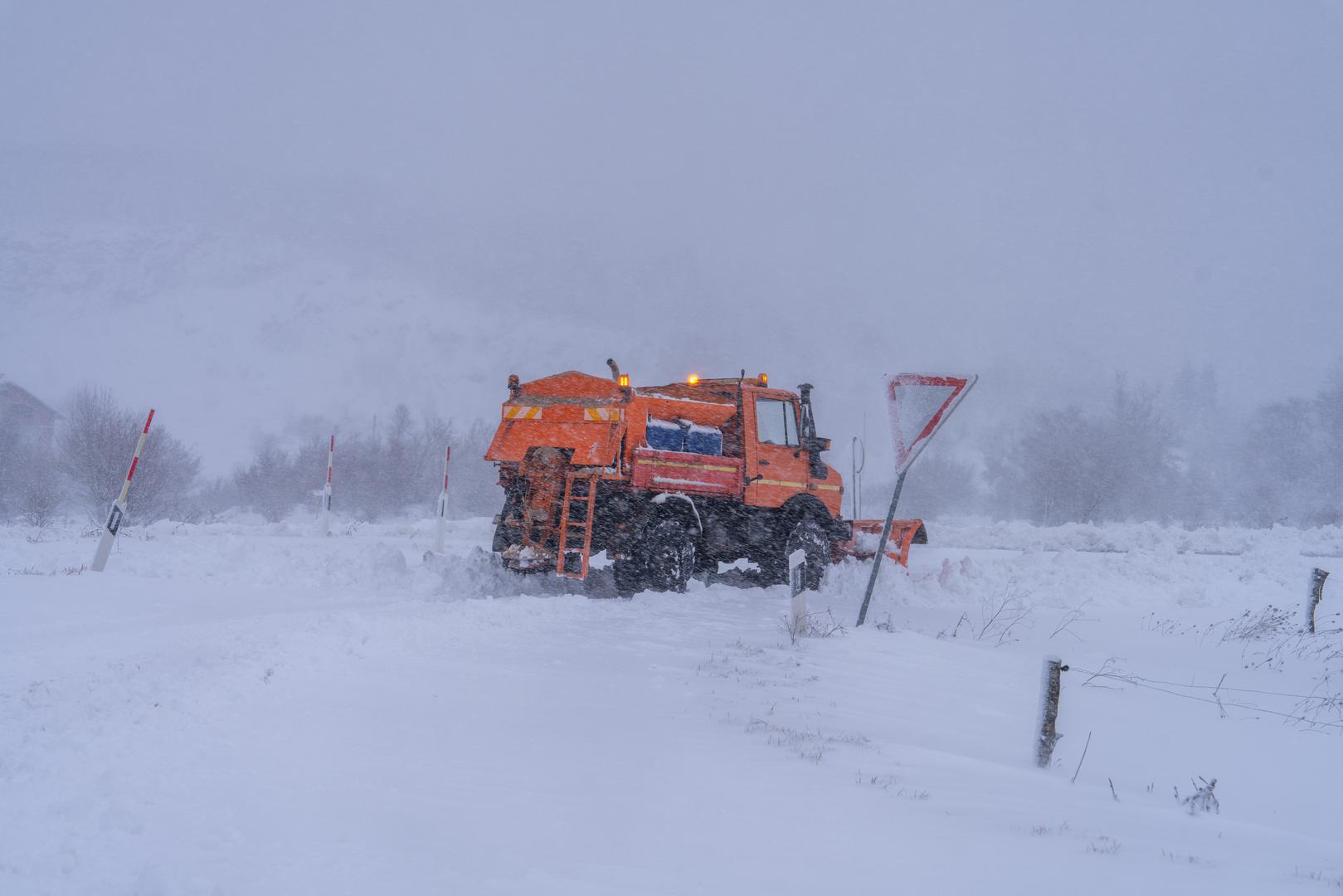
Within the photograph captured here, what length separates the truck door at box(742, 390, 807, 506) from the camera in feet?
35.2

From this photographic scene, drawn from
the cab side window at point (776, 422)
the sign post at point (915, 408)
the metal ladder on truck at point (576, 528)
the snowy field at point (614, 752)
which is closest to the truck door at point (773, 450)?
the cab side window at point (776, 422)

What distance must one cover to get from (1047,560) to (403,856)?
12432mm

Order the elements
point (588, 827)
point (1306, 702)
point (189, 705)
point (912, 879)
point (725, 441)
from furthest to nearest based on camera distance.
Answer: point (725, 441) < point (1306, 702) < point (189, 705) < point (588, 827) < point (912, 879)

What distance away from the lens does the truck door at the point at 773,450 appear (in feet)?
35.2

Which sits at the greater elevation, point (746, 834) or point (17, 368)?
point (17, 368)

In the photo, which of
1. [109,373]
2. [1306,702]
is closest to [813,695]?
[1306,702]

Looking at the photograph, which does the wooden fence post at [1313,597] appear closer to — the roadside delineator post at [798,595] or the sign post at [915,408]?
the sign post at [915,408]

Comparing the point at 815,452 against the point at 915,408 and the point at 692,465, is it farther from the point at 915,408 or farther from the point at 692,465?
the point at 915,408

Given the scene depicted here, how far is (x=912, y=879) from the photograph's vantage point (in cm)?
237

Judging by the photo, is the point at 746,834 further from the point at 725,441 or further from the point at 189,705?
the point at 725,441

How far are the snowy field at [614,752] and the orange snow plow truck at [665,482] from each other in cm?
151

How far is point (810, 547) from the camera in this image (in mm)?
10727

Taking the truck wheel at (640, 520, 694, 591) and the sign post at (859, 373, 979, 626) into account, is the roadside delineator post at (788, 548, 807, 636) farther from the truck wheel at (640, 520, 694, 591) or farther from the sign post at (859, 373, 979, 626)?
the truck wheel at (640, 520, 694, 591)

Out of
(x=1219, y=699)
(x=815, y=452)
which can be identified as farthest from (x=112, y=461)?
(x=1219, y=699)
